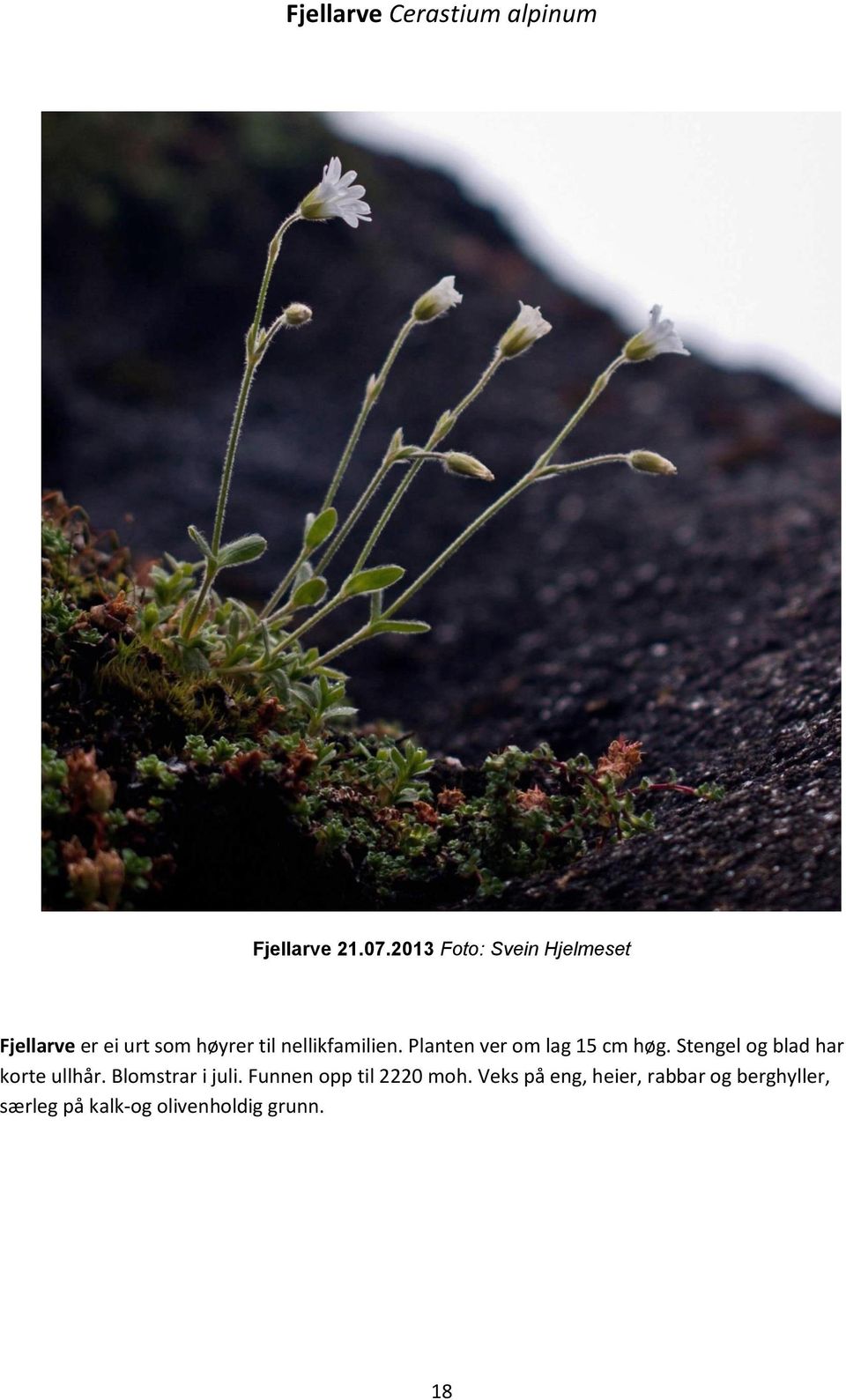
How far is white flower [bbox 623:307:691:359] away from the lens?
287 centimetres

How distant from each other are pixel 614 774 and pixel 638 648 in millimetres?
1847

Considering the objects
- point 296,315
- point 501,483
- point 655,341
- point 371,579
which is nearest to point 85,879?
point 371,579

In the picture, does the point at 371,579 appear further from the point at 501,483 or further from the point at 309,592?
the point at 501,483

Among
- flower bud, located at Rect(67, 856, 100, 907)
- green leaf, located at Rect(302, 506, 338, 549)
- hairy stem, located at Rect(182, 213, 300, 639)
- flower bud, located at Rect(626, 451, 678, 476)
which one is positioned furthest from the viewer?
green leaf, located at Rect(302, 506, 338, 549)

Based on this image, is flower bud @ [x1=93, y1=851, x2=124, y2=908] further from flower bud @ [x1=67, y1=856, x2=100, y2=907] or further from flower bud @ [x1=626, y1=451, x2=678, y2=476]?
flower bud @ [x1=626, y1=451, x2=678, y2=476]

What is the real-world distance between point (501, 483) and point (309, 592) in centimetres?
413

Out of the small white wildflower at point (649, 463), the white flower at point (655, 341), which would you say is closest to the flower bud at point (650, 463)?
the small white wildflower at point (649, 463)

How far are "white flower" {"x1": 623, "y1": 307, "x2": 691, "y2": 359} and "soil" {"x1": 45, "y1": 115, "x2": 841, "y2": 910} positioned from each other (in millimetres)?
1100

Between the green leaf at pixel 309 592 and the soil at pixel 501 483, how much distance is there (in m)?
0.86

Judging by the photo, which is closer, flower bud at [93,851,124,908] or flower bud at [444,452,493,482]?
flower bud at [93,851,124,908]

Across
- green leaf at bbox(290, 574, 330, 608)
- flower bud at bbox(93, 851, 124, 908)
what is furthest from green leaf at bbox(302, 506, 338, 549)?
flower bud at bbox(93, 851, 124, 908)

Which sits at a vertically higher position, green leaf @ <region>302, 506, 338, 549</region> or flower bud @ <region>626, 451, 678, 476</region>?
flower bud @ <region>626, 451, 678, 476</region>

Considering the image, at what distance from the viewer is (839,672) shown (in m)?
3.57
